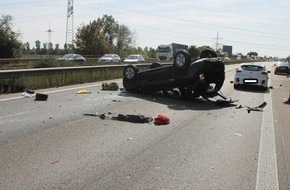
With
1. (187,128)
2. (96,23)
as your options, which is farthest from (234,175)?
(96,23)

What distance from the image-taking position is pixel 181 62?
13.2 metres

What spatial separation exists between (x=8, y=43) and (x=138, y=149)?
137ft

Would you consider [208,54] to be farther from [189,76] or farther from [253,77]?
[253,77]

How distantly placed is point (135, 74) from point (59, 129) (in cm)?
705

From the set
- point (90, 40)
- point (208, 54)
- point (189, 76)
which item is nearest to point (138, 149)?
point (189, 76)

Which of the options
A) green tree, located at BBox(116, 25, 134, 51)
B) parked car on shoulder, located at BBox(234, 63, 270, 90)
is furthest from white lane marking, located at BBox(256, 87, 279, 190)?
green tree, located at BBox(116, 25, 134, 51)

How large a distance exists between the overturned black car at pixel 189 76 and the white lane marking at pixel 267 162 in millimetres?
3728

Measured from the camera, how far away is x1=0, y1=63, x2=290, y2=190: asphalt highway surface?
Answer: 5059 millimetres

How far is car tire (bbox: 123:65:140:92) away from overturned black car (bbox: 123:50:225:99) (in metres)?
0.36

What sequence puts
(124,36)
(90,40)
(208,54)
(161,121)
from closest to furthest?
(161,121) → (208,54) → (90,40) → (124,36)

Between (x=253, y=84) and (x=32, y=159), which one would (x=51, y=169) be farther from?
(x=253, y=84)

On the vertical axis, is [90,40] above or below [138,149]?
above

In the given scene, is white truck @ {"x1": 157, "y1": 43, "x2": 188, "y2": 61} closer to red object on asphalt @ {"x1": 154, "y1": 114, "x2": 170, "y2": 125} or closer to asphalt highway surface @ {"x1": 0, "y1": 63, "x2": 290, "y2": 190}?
asphalt highway surface @ {"x1": 0, "y1": 63, "x2": 290, "y2": 190}

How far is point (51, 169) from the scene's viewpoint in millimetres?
5375
